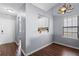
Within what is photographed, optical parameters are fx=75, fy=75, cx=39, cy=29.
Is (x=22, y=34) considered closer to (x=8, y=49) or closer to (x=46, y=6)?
(x=8, y=49)

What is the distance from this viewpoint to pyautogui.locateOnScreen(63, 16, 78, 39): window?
3.88 ft

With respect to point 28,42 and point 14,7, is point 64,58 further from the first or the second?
point 14,7

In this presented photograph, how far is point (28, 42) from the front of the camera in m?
1.18

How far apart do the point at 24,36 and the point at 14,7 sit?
0.49 m

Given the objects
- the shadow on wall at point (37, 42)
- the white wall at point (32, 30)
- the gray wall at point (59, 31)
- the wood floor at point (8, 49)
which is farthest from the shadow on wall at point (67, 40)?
the wood floor at point (8, 49)

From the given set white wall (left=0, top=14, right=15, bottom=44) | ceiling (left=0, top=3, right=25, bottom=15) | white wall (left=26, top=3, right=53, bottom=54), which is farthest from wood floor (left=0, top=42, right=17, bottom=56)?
ceiling (left=0, top=3, right=25, bottom=15)

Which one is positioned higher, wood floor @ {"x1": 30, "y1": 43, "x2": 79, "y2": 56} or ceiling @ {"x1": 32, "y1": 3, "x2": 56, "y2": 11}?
ceiling @ {"x1": 32, "y1": 3, "x2": 56, "y2": 11}

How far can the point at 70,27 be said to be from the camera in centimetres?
123

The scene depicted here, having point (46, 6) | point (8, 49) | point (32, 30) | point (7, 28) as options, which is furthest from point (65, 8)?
point (8, 49)

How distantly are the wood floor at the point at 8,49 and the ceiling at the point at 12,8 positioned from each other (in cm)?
52

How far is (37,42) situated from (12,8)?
2.23ft

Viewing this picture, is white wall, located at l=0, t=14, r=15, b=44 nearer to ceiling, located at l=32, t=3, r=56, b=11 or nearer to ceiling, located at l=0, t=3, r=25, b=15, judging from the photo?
ceiling, located at l=0, t=3, r=25, b=15

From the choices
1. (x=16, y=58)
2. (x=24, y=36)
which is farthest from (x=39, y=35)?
(x=16, y=58)

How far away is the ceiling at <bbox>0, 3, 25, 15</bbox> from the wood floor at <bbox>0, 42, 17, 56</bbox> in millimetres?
516
